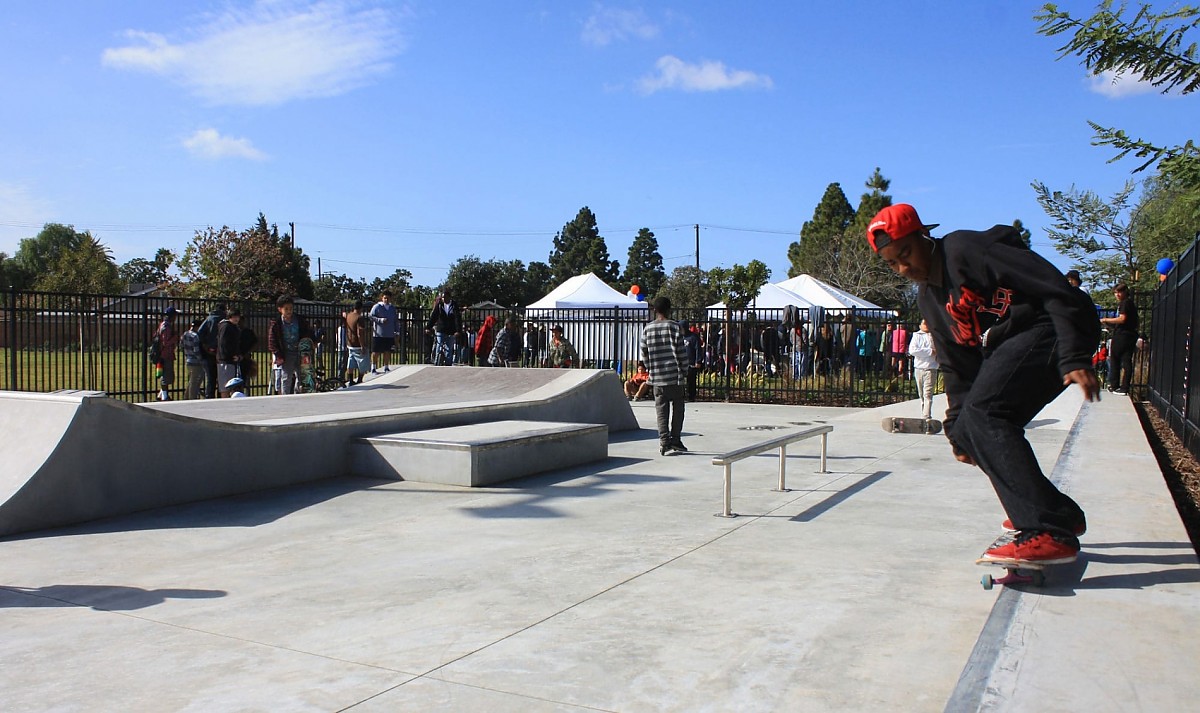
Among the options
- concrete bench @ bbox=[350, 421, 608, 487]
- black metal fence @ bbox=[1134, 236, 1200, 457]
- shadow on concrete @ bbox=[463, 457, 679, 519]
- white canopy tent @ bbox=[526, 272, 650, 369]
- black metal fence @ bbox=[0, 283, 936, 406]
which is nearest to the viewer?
shadow on concrete @ bbox=[463, 457, 679, 519]

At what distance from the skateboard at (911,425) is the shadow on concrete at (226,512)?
7567mm

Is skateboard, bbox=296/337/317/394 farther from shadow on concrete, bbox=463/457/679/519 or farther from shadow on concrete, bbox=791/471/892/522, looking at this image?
shadow on concrete, bbox=791/471/892/522

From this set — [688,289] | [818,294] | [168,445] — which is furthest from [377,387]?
[688,289]

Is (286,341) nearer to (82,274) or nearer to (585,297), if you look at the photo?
(585,297)

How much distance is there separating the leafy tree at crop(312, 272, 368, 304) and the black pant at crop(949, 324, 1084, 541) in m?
65.4

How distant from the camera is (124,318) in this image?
14.9 metres

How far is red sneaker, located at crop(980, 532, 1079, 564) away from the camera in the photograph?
12.3 ft

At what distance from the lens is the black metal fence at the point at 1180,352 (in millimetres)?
8789

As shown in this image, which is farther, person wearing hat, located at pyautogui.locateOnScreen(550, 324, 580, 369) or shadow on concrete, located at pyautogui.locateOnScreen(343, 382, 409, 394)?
person wearing hat, located at pyautogui.locateOnScreen(550, 324, 580, 369)

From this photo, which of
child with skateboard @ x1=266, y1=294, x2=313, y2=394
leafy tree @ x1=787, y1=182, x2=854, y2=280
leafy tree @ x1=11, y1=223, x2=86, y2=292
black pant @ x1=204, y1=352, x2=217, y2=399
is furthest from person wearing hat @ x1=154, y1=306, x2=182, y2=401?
leafy tree @ x1=11, y1=223, x2=86, y2=292

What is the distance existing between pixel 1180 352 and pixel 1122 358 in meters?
6.32

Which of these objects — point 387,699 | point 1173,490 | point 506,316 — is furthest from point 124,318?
point 1173,490

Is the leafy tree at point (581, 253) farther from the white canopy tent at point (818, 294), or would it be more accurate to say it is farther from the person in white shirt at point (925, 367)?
the person in white shirt at point (925, 367)

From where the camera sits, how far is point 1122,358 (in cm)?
1591
